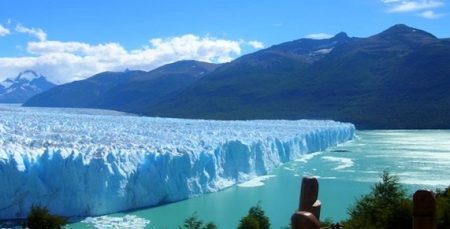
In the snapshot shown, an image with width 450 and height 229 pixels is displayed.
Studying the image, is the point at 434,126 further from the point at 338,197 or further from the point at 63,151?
the point at 63,151

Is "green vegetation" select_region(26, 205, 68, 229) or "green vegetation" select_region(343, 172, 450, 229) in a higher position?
"green vegetation" select_region(343, 172, 450, 229)

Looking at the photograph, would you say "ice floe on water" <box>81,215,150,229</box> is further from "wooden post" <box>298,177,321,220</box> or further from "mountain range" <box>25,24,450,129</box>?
"mountain range" <box>25,24,450,129</box>

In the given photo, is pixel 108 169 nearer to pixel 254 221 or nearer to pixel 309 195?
pixel 254 221

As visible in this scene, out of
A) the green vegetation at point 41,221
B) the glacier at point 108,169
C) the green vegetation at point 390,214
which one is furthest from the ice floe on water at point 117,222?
the green vegetation at point 390,214

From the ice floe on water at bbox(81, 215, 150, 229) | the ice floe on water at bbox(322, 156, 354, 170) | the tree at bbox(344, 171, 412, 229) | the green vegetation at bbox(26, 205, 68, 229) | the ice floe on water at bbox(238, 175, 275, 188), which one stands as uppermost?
the tree at bbox(344, 171, 412, 229)

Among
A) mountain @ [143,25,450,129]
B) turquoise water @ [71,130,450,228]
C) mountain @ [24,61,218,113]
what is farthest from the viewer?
mountain @ [24,61,218,113]

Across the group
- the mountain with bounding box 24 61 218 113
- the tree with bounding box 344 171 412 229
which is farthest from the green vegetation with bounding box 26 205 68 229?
the mountain with bounding box 24 61 218 113

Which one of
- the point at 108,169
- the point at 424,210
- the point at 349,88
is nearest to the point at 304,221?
the point at 424,210
